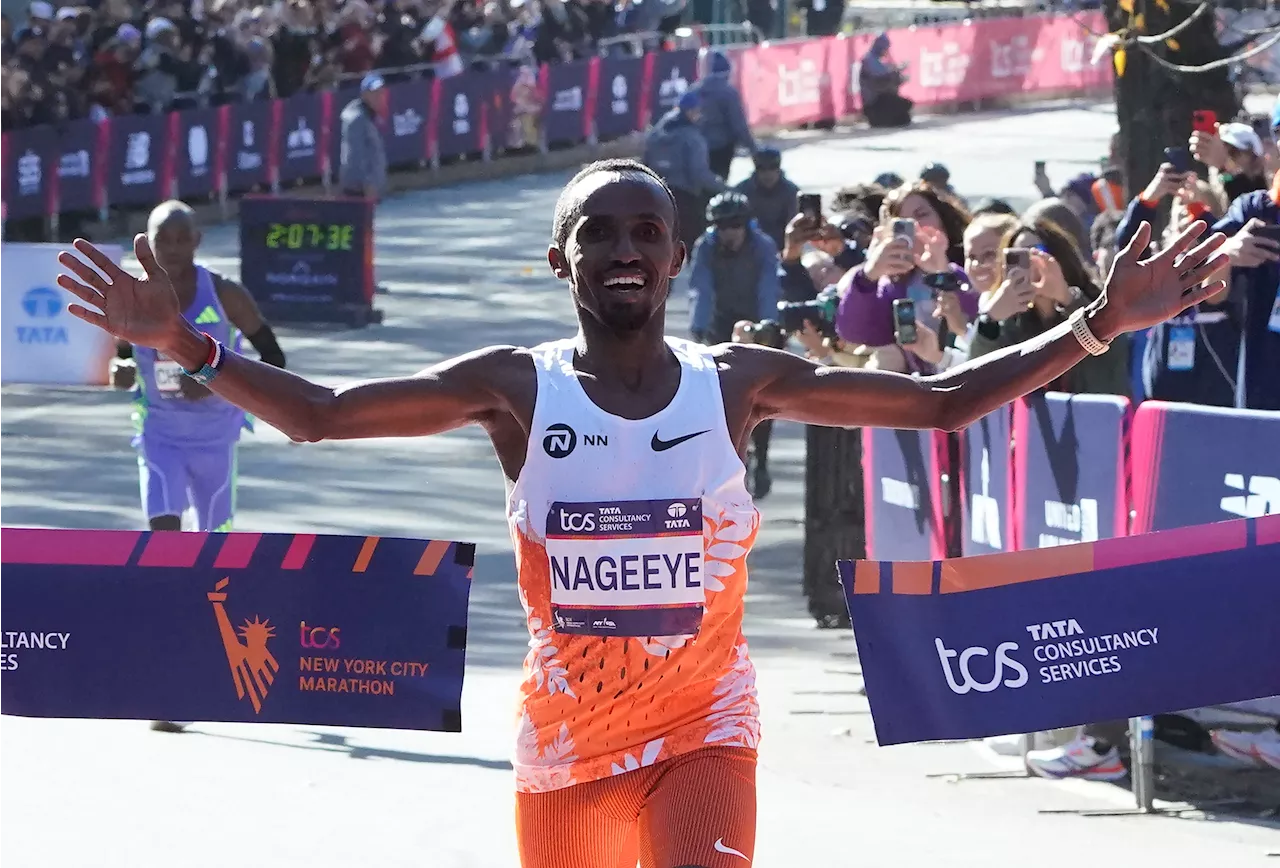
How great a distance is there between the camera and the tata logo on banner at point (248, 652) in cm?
592

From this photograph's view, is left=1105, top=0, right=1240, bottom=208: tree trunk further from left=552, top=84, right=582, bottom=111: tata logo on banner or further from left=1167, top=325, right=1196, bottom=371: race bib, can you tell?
left=552, top=84, right=582, bottom=111: tata logo on banner

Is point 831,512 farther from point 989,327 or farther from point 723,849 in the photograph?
point 723,849

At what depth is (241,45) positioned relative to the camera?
88.0 ft

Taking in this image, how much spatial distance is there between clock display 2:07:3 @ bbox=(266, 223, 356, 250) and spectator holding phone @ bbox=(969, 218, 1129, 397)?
12913 millimetres

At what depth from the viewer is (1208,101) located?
55.9ft

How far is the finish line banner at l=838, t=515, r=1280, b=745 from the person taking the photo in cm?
575

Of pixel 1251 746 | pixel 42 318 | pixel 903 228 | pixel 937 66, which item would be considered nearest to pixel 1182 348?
pixel 903 228

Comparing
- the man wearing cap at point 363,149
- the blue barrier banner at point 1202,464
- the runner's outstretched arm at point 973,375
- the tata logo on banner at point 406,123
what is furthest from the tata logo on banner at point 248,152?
the runner's outstretched arm at point 973,375

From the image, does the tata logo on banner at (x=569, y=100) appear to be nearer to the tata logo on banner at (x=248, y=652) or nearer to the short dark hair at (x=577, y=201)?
the tata logo on banner at (x=248, y=652)

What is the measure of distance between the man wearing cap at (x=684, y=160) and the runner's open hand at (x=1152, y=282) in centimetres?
1323

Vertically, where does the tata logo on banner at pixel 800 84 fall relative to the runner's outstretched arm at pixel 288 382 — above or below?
below

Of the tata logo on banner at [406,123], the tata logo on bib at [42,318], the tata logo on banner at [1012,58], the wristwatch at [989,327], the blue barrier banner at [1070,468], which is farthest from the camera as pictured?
the tata logo on banner at [1012,58]

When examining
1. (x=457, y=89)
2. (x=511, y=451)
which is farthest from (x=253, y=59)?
(x=511, y=451)

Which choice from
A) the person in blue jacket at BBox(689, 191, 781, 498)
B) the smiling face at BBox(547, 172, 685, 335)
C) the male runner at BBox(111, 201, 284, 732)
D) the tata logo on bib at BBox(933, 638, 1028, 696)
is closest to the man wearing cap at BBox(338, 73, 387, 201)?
the person in blue jacket at BBox(689, 191, 781, 498)
